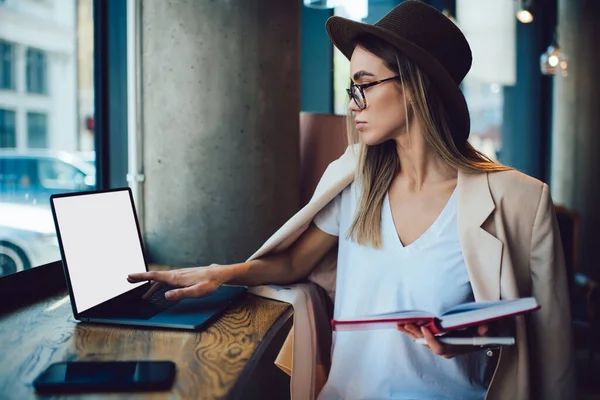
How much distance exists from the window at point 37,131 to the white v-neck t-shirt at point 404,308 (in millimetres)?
1162

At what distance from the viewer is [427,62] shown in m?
1.61

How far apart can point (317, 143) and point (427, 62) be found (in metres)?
1.04

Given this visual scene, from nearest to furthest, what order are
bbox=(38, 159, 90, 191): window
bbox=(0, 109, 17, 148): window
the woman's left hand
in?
the woman's left hand → bbox=(0, 109, 17, 148): window → bbox=(38, 159, 90, 191): window

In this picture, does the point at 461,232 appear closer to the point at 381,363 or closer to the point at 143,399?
the point at 381,363

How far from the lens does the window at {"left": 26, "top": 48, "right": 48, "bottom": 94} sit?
6.49 feet

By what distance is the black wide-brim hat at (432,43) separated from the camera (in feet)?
5.25

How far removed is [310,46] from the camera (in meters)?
4.20

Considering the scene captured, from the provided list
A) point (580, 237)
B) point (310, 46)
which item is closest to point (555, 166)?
point (580, 237)

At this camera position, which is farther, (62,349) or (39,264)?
(39,264)

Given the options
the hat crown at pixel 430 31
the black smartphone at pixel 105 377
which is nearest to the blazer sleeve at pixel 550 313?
the hat crown at pixel 430 31

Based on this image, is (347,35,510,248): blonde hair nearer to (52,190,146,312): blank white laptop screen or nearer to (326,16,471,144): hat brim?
(326,16,471,144): hat brim

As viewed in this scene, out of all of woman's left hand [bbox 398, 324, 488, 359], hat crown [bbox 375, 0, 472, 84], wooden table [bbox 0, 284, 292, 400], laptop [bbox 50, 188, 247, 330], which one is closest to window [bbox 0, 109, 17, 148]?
laptop [bbox 50, 188, 247, 330]

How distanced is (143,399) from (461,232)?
966 mm

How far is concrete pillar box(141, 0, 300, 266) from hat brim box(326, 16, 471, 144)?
0.55 metres
